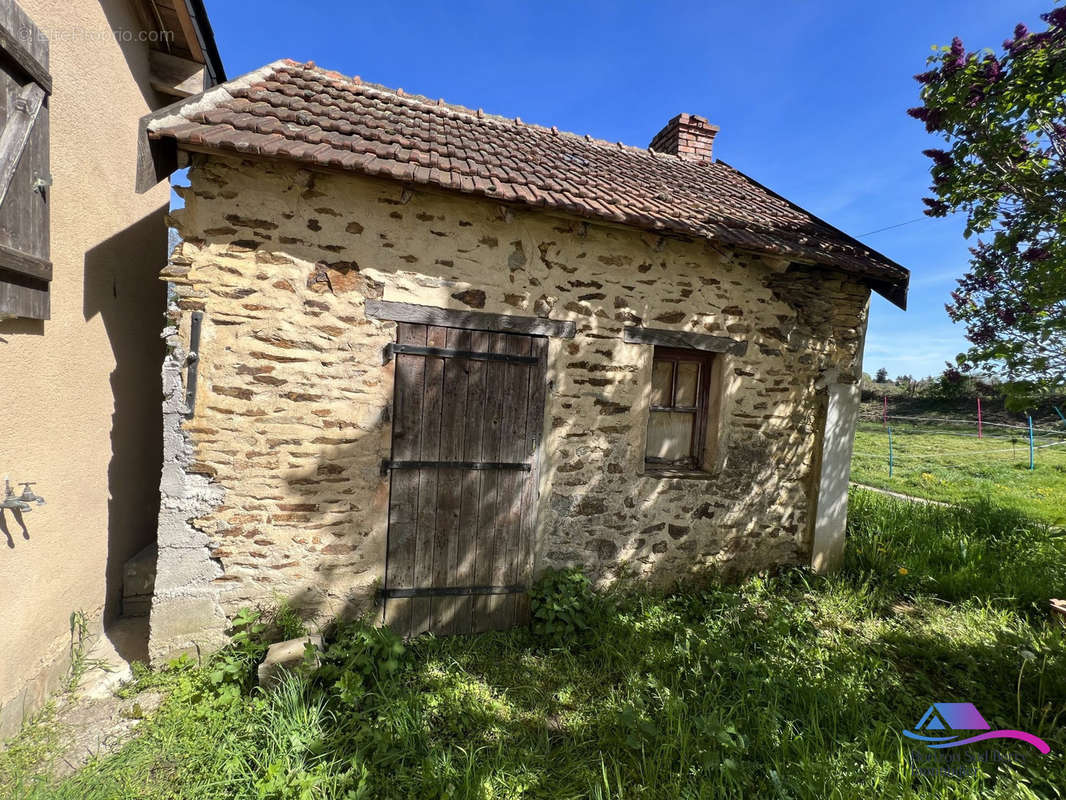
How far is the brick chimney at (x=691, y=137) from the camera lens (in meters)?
6.22

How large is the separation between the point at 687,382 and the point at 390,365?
8.99ft

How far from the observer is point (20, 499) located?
7.52 feet

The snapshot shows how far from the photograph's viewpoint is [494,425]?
A: 350cm

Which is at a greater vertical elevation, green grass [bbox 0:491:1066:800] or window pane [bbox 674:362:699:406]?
window pane [bbox 674:362:699:406]

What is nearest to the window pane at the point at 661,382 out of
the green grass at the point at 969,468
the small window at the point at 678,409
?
the small window at the point at 678,409

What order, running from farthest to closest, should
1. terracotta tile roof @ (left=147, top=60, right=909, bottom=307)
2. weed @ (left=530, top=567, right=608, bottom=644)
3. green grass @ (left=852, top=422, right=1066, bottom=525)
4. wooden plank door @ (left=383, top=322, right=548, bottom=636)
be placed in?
green grass @ (left=852, top=422, right=1066, bottom=525), weed @ (left=530, top=567, right=608, bottom=644), wooden plank door @ (left=383, top=322, right=548, bottom=636), terracotta tile roof @ (left=147, top=60, right=909, bottom=307)

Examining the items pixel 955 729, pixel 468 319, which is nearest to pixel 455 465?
pixel 468 319

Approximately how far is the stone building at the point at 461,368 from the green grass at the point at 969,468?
15.1 ft

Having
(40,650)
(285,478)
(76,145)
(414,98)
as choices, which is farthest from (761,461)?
(76,145)

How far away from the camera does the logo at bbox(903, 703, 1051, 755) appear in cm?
249

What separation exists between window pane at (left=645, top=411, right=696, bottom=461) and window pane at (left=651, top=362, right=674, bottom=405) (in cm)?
12

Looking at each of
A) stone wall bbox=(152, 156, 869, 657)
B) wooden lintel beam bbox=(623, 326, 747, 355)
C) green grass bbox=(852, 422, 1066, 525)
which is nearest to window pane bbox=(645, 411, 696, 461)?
stone wall bbox=(152, 156, 869, 657)

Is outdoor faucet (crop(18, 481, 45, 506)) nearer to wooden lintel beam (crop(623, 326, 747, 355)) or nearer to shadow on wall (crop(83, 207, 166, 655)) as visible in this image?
shadow on wall (crop(83, 207, 166, 655))

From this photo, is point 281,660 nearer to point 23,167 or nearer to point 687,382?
point 23,167
